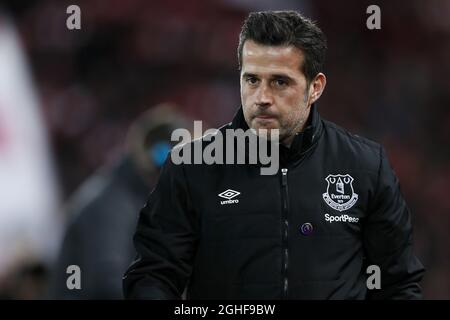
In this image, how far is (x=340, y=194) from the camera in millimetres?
3617

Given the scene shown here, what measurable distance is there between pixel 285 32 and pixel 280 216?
61 centimetres

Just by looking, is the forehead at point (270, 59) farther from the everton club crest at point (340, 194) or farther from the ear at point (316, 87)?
the everton club crest at point (340, 194)

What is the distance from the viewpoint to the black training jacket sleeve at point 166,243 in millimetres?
3527

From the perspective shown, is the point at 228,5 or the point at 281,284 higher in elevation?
the point at 228,5

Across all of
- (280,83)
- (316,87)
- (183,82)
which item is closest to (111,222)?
(316,87)

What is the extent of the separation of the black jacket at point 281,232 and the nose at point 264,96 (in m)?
0.13

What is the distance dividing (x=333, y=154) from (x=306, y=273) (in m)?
0.44

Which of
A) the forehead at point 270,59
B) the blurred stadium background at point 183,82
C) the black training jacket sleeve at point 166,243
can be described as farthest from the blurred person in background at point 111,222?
the blurred stadium background at point 183,82

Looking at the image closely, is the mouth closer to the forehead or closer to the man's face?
the man's face

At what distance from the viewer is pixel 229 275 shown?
11.6 feet

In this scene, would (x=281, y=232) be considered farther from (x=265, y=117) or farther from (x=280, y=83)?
(x=280, y=83)

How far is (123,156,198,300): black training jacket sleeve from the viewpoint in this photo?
3.53m
